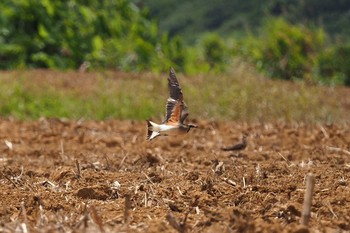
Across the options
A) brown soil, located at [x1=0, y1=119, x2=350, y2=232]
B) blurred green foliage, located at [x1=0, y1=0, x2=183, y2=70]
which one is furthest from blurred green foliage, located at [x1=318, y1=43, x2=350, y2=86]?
brown soil, located at [x1=0, y1=119, x2=350, y2=232]

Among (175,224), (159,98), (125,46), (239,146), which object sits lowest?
(125,46)

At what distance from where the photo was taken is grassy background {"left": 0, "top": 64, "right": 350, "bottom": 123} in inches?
329

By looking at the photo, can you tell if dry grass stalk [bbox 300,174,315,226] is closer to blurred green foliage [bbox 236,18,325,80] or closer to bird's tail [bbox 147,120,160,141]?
bird's tail [bbox 147,120,160,141]

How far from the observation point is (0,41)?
13.0m

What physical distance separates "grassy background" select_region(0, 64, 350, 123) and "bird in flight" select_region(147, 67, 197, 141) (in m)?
4.52

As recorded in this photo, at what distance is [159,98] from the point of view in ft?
29.6

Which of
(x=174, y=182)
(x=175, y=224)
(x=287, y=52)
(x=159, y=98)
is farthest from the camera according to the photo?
(x=287, y=52)

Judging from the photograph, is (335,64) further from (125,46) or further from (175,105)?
(175,105)

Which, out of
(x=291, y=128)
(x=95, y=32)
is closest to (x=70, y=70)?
(x=95, y=32)

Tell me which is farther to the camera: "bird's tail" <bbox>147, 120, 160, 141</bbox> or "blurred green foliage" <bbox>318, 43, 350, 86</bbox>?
"blurred green foliage" <bbox>318, 43, 350, 86</bbox>

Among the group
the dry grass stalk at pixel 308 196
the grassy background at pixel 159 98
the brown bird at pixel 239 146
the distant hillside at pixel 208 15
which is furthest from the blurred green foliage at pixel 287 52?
the distant hillside at pixel 208 15

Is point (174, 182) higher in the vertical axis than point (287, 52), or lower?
higher

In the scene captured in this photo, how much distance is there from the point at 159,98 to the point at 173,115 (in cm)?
582

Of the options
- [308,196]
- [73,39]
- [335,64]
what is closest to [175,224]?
[308,196]
